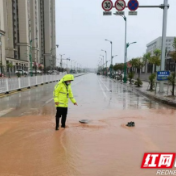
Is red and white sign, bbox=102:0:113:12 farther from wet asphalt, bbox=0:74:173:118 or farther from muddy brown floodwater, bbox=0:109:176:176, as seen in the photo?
muddy brown floodwater, bbox=0:109:176:176

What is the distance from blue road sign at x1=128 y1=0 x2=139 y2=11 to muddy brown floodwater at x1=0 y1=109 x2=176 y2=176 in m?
9.25

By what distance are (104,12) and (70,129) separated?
10180 millimetres

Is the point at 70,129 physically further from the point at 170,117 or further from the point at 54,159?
the point at 170,117

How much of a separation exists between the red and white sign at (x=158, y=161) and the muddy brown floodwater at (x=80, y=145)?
134 millimetres

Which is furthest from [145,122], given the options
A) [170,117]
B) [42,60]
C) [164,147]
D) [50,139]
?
[42,60]

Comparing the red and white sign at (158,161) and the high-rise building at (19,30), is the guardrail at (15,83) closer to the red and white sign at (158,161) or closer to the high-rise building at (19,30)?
the red and white sign at (158,161)

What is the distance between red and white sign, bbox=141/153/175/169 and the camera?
3408 millimetres

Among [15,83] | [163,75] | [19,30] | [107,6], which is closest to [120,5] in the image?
[107,6]

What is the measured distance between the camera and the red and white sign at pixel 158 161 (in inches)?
134

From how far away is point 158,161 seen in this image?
3414mm

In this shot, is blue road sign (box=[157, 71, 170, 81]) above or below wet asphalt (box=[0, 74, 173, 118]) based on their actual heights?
above

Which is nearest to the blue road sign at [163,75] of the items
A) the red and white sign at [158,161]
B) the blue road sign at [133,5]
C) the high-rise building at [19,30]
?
the blue road sign at [133,5]

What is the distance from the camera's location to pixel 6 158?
374cm

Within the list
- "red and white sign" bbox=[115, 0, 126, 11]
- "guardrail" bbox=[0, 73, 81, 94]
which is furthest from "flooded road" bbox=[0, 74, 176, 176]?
"red and white sign" bbox=[115, 0, 126, 11]
